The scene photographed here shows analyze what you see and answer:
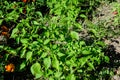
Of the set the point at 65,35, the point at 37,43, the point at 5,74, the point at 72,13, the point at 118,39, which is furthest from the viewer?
the point at 118,39

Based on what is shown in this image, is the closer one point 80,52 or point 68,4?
point 80,52

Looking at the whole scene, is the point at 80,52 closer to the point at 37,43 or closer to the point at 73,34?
the point at 73,34

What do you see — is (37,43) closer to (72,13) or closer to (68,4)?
(72,13)

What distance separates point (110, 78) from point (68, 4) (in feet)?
4.03

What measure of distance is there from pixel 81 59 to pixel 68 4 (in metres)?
1.37

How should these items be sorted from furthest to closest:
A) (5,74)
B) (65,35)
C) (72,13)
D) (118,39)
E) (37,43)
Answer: (118,39) → (5,74) → (72,13) → (65,35) → (37,43)

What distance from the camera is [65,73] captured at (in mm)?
2512

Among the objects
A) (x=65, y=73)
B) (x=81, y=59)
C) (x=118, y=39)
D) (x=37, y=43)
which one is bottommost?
(x=118, y=39)

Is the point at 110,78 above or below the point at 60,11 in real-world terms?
below

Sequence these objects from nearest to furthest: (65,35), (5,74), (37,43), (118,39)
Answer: (37,43), (65,35), (5,74), (118,39)

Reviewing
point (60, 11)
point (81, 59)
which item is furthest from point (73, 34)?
point (60, 11)

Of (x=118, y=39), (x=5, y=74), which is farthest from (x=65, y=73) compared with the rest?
(x=118, y=39)

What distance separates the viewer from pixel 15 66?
343 centimetres

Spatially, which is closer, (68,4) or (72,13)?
(72,13)
